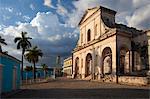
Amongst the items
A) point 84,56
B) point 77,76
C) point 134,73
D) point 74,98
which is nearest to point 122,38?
point 134,73

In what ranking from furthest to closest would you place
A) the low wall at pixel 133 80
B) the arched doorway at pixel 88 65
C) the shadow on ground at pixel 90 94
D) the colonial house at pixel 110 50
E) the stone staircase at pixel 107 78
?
the arched doorway at pixel 88 65 < the stone staircase at pixel 107 78 < the colonial house at pixel 110 50 < the low wall at pixel 133 80 < the shadow on ground at pixel 90 94

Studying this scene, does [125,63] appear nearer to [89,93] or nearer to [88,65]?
[88,65]

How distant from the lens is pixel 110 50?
1512 inches

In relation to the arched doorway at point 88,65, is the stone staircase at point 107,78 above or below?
below

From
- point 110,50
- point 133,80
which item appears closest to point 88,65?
point 110,50

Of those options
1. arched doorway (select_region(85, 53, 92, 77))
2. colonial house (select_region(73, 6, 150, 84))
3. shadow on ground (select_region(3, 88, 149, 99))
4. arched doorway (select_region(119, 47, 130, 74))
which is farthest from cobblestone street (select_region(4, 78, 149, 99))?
arched doorway (select_region(85, 53, 92, 77))

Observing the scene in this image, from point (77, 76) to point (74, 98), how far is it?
38.5 m

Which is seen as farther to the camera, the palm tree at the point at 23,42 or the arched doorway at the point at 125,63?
the palm tree at the point at 23,42

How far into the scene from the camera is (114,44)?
34.9 meters

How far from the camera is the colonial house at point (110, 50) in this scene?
3294 cm

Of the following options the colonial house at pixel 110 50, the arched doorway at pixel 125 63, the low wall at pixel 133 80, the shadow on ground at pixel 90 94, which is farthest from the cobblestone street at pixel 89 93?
the arched doorway at pixel 125 63

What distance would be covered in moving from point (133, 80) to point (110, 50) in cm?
1095

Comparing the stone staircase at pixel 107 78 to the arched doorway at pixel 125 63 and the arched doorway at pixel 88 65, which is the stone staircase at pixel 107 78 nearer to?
the arched doorway at pixel 125 63

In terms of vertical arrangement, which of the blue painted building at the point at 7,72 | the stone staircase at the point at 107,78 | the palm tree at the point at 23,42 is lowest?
the stone staircase at the point at 107,78
